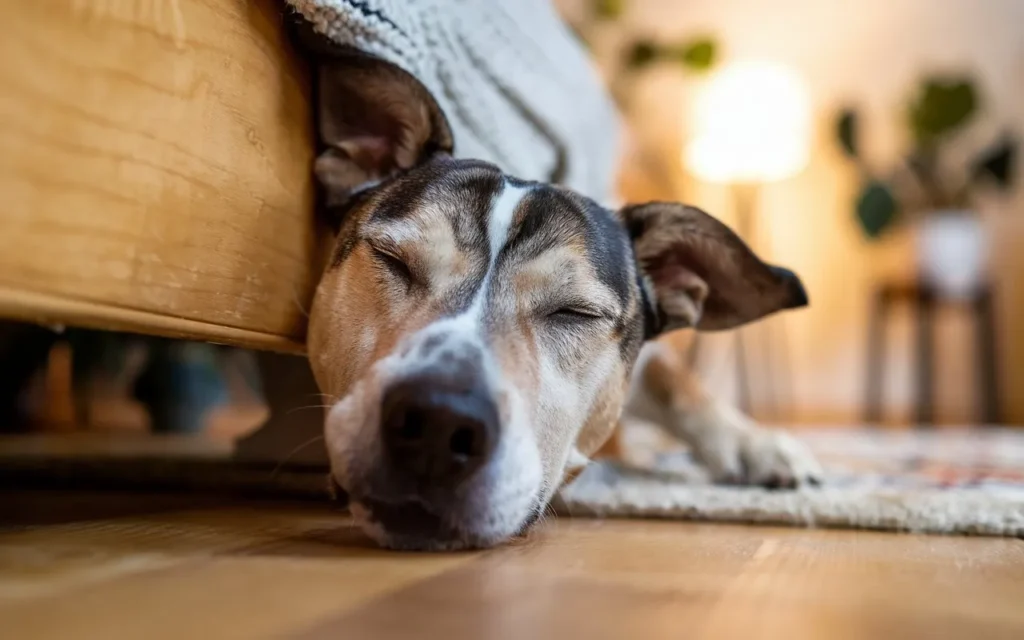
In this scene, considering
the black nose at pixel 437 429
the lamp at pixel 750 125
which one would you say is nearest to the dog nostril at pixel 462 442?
the black nose at pixel 437 429

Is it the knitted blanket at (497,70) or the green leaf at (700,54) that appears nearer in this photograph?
the knitted blanket at (497,70)

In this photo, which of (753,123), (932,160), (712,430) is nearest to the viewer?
(712,430)

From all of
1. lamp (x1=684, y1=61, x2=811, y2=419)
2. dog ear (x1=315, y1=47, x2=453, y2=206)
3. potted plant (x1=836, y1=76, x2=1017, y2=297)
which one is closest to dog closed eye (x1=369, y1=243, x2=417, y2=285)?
dog ear (x1=315, y1=47, x2=453, y2=206)

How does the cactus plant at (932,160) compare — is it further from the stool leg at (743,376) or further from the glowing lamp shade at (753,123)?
the stool leg at (743,376)

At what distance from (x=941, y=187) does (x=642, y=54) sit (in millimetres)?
2493

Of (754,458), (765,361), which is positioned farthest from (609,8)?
(754,458)

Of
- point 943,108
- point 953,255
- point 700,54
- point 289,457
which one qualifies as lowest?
point 953,255

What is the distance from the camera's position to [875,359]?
277 inches

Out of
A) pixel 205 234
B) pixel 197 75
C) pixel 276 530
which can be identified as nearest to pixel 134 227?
pixel 205 234

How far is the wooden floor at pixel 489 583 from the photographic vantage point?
3.09 feet

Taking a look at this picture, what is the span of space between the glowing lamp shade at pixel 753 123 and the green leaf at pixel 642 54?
479 millimetres

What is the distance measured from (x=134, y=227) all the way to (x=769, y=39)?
7.21m

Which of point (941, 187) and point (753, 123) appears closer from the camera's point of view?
point (753, 123)

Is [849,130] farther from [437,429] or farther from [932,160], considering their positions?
[437,429]
